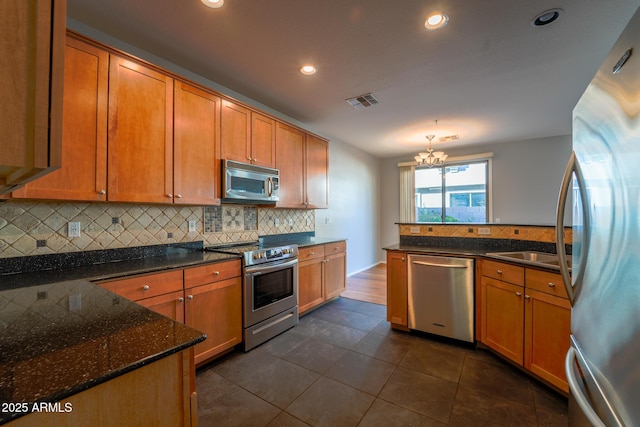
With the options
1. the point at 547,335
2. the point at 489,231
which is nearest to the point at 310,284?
the point at 489,231

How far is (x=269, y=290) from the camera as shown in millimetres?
2715

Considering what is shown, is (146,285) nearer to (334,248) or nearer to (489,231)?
(334,248)

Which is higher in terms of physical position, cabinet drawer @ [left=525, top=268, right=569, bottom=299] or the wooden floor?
cabinet drawer @ [left=525, top=268, right=569, bottom=299]

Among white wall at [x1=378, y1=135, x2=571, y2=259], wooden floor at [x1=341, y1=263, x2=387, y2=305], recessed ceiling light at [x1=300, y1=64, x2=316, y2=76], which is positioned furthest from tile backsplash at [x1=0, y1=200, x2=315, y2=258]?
white wall at [x1=378, y1=135, x2=571, y2=259]

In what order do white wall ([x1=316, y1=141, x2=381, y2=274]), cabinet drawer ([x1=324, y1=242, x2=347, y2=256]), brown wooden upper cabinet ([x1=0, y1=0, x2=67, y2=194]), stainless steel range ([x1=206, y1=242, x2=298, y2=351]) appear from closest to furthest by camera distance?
brown wooden upper cabinet ([x1=0, y1=0, x2=67, y2=194]) → stainless steel range ([x1=206, y1=242, x2=298, y2=351]) → cabinet drawer ([x1=324, y1=242, x2=347, y2=256]) → white wall ([x1=316, y1=141, x2=381, y2=274])

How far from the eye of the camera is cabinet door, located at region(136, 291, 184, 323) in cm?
184

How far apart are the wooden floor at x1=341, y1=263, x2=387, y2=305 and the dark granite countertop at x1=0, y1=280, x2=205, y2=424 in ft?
11.1

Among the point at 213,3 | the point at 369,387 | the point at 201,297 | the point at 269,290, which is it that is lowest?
the point at 369,387

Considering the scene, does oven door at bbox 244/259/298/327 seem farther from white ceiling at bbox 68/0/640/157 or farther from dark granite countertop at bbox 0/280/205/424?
white ceiling at bbox 68/0/640/157

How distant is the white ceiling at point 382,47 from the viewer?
1.84m

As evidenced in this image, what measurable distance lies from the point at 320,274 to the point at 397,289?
1.04m

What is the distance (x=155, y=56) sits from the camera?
95.9 inches

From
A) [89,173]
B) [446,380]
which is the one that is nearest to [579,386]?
[446,380]

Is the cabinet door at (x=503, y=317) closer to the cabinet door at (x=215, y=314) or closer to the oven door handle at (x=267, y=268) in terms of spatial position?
the oven door handle at (x=267, y=268)
